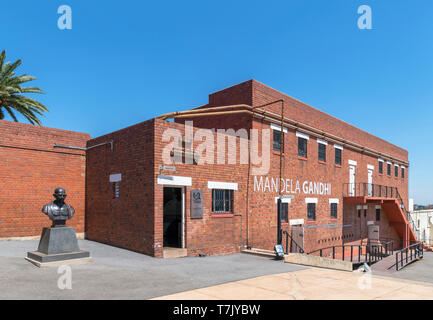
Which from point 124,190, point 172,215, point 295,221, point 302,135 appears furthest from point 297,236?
point 124,190

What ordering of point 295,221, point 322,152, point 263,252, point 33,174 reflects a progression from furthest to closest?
point 322,152 < point 295,221 < point 33,174 < point 263,252

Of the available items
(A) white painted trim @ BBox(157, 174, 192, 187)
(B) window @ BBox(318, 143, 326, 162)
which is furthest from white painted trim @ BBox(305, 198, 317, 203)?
(A) white painted trim @ BBox(157, 174, 192, 187)

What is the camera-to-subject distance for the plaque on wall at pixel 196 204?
12.1 m

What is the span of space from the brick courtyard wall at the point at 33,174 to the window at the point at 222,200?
672 cm

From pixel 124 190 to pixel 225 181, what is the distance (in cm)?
412

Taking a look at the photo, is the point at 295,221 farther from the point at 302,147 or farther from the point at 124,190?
the point at 124,190

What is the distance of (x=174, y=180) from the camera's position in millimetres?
11617

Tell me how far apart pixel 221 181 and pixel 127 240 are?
4370 mm

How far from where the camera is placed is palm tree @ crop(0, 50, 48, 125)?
66.1ft

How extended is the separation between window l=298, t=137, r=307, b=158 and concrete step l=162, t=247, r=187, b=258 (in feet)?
32.7

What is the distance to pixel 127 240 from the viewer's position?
40.4 ft

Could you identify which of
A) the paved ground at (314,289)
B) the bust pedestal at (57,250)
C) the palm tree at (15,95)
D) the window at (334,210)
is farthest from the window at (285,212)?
the palm tree at (15,95)

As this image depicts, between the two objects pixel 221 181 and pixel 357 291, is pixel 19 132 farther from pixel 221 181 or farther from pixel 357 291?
pixel 357 291

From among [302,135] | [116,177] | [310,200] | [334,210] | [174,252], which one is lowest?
[174,252]
